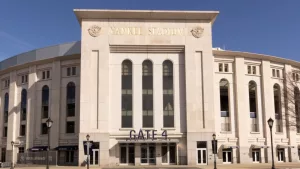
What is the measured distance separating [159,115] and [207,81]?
330 inches

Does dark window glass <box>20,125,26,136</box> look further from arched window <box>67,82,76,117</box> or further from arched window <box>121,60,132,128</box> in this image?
arched window <box>121,60,132,128</box>

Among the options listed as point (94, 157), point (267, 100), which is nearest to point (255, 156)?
point (267, 100)

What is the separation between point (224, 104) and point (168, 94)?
1066cm

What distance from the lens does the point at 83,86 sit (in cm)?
5369

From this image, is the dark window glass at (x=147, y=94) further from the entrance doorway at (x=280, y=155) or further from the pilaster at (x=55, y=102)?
the entrance doorway at (x=280, y=155)

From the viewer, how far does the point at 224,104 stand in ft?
199

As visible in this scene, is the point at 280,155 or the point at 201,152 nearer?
the point at 201,152

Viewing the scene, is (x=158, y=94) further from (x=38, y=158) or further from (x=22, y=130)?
(x=22, y=130)

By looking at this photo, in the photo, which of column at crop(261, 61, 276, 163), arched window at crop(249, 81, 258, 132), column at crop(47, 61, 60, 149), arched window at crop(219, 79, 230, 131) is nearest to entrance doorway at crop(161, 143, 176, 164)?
arched window at crop(219, 79, 230, 131)

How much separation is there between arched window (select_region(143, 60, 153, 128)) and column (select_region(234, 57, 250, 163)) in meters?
14.0

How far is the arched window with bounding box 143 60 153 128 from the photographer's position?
54312 mm

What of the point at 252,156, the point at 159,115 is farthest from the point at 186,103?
the point at 252,156

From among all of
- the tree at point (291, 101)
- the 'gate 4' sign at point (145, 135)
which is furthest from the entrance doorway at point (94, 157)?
the tree at point (291, 101)

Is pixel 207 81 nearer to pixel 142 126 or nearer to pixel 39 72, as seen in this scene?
pixel 142 126
